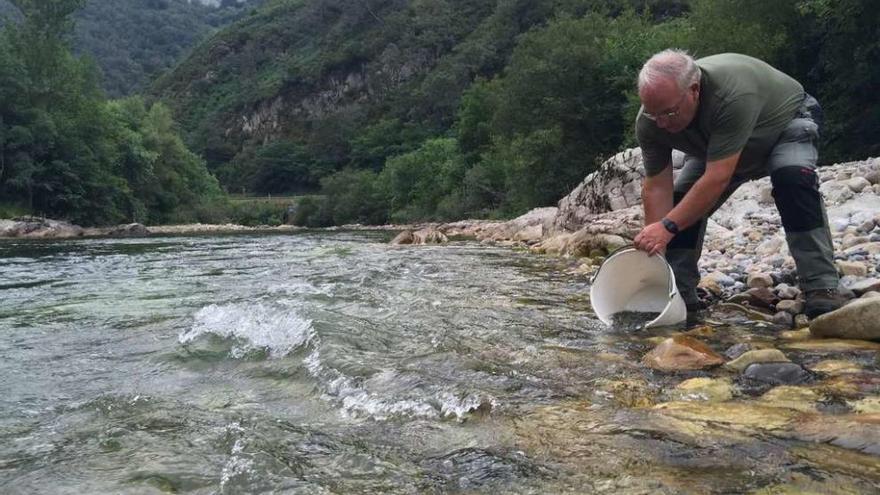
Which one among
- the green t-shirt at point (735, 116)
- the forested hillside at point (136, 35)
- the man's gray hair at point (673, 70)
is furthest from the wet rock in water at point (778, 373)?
the forested hillside at point (136, 35)

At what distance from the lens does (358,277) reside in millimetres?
8469

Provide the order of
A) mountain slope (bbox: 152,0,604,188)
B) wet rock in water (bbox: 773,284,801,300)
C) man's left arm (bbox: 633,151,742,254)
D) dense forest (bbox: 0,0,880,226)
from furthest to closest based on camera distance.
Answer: mountain slope (bbox: 152,0,604,188)
dense forest (bbox: 0,0,880,226)
wet rock in water (bbox: 773,284,801,300)
man's left arm (bbox: 633,151,742,254)

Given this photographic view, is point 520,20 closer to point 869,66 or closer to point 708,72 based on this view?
point 869,66

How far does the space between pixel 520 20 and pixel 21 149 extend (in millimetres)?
56385

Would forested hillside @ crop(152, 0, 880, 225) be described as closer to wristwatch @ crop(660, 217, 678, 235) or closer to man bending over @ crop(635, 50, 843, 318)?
man bending over @ crop(635, 50, 843, 318)

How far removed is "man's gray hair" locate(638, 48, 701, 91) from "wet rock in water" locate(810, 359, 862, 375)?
5.13 ft

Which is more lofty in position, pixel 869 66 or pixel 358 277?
pixel 869 66

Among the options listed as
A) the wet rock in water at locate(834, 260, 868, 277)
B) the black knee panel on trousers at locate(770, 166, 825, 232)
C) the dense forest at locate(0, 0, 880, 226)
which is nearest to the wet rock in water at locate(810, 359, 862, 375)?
the black knee panel on trousers at locate(770, 166, 825, 232)

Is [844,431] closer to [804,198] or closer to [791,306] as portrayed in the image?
[804,198]

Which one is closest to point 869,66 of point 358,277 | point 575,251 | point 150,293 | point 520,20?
point 575,251

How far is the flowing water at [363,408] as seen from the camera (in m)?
2.24

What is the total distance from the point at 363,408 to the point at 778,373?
1.91 metres

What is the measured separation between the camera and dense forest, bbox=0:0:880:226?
65.2 ft

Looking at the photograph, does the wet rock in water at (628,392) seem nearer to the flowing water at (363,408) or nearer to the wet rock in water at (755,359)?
the flowing water at (363,408)
